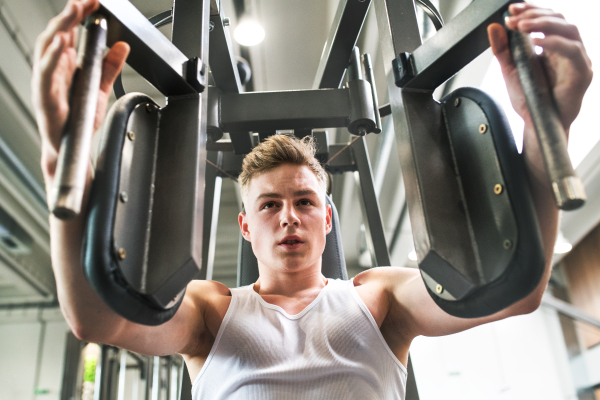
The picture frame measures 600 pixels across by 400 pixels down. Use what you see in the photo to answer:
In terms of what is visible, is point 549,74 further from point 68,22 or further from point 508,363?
point 508,363

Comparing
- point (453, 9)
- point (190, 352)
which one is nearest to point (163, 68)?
point (190, 352)

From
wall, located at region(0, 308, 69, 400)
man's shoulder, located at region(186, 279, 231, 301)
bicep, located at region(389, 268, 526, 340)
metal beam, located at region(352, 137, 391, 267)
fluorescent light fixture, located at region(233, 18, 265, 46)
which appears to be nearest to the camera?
bicep, located at region(389, 268, 526, 340)

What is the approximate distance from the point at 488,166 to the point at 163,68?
56cm

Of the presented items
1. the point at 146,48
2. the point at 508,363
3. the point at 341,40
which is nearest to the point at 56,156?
the point at 146,48

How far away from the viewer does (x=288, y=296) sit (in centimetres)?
149

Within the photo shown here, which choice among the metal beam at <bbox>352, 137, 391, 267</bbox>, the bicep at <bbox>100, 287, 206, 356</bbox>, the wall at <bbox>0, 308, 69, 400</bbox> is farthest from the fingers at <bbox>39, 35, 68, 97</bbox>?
the wall at <bbox>0, 308, 69, 400</bbox>

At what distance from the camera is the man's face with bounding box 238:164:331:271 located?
1387 mm

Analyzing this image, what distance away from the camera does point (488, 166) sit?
0.73 meters

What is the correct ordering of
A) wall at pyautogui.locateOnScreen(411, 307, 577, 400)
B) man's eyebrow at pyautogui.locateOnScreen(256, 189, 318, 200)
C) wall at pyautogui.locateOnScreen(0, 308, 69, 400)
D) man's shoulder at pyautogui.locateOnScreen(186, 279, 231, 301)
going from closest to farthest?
1. man's shoulder at pyautogui.locateOnScreen(186, 279, 231, 301)
2. man's eyebrow at pyautogui.locateOnScreen(256, 189, 318, 200)
3. wall at pyautogui.locateOnScreen(411, 307, 577, 400)
4. wall at pyautogui.locateOnScreen(0, 308, 69, 400)

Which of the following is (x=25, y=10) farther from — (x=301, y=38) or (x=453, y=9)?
(x=453, y=9)

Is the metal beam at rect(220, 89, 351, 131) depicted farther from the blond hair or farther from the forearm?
the forearm

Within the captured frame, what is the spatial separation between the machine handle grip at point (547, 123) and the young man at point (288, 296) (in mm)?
27

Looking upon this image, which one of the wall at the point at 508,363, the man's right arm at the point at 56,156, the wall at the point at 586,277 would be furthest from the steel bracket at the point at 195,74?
the wall at the point at 508,363

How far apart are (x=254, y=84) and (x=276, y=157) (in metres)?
2.06
